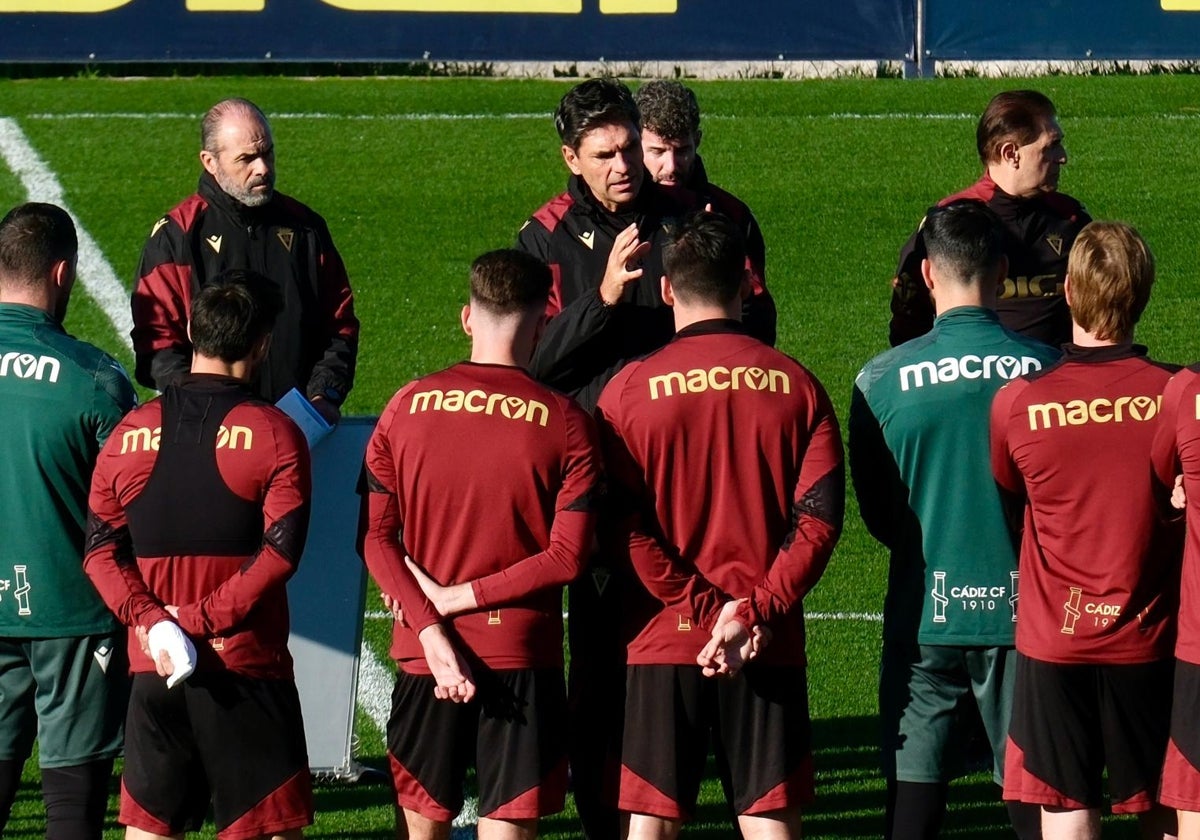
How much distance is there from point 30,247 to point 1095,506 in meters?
2.76

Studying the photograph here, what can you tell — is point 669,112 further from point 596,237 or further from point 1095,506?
point 1095,506

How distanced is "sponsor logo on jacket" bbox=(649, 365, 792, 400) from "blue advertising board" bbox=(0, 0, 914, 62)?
1024 centimetres

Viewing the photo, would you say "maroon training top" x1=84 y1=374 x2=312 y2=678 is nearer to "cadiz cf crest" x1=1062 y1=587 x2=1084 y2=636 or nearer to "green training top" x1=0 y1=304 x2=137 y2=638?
"green training top" x1=0 y1=304 x2=137 y2=638

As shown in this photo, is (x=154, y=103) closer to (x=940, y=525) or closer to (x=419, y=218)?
(x=419, y=218)

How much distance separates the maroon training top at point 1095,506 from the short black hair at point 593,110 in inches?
53.8

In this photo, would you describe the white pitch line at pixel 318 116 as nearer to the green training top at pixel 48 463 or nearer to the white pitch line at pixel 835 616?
the white pitch line at pixel 835 616

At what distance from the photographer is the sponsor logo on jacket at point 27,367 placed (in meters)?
4.49

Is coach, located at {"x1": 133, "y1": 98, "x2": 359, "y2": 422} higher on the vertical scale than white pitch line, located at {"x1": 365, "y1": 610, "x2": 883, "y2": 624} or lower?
higher

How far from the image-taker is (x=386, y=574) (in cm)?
420

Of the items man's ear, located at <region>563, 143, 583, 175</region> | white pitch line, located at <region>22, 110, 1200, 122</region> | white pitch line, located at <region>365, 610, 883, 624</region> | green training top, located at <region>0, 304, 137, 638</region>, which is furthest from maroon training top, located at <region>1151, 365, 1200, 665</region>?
white pitch line, located at <region>22, 110, 1200, 122</region>

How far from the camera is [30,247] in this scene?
15.1 ft

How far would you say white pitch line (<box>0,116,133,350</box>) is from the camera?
467 inches

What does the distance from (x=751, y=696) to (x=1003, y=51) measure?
1102 cm

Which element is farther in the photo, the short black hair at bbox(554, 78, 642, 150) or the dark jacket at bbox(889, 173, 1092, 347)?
the dark jacket at bbox(889, 173, 1092, 347)
